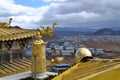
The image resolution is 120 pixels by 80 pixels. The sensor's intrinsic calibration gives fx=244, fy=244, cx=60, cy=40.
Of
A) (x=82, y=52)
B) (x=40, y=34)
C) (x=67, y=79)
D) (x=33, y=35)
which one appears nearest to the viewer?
(x=67, y=79)

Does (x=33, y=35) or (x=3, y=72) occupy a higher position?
(x=33, y=35)

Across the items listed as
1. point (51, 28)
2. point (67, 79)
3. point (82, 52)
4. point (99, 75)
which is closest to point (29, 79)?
point (51, 28)

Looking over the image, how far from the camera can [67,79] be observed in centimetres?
504

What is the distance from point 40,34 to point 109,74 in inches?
320

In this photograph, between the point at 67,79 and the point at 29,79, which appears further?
the point at 29,79

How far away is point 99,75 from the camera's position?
13.3 ft

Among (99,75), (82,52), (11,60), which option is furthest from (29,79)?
(99,75)

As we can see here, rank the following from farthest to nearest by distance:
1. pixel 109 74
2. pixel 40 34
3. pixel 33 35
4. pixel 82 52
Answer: pixel 33 35
pixel 40 34
pixel 82 52
pixel 109 74

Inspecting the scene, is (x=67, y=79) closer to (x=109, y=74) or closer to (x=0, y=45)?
(x=109, y=74)

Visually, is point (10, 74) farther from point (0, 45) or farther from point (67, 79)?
point (67, 79)

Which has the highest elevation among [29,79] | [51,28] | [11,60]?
[51,28]

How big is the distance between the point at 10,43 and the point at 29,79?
7.32 feet

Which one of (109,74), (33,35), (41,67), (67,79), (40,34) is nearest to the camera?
(109,74)

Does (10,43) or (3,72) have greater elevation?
(10,43)
